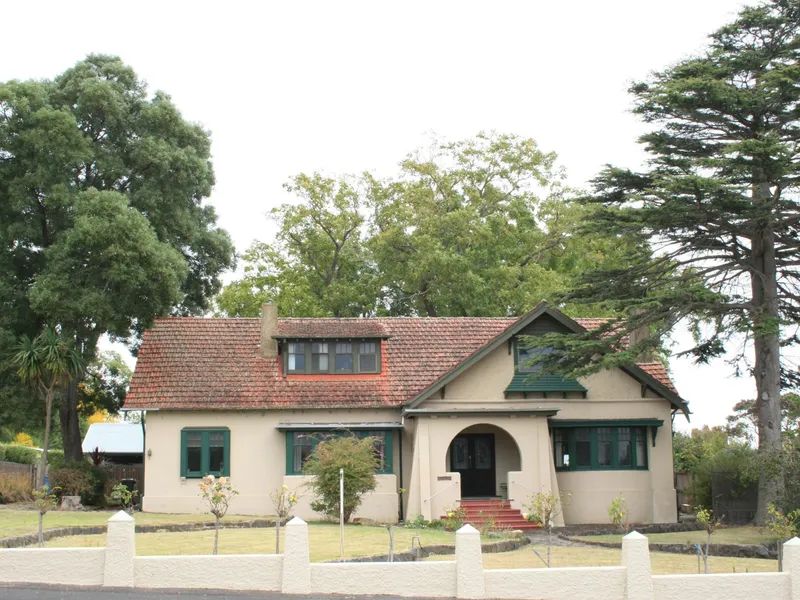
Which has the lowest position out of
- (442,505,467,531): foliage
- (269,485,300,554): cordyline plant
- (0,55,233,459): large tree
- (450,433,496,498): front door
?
(442,505,467,531): foliage

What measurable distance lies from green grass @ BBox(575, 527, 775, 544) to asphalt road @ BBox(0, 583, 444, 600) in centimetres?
1190

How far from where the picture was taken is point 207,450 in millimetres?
29953

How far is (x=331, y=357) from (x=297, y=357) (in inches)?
41.9

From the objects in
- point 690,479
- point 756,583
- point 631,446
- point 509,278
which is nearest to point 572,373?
point 631,446

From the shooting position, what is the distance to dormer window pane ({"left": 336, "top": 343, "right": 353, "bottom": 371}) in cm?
3177

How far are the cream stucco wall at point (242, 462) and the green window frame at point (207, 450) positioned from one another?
0.15 m

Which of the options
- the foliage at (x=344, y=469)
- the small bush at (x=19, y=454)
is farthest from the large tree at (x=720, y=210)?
the small bush at (x=19, y=454)

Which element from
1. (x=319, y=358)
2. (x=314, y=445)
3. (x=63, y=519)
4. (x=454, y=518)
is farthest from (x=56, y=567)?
(x=319, y=358)

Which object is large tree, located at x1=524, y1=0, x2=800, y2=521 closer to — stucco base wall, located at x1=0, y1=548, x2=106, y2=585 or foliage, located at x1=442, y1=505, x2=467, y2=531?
foliage, located at x1=442, y1=505, x2=467, y2=531

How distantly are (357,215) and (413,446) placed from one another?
66.6 ft

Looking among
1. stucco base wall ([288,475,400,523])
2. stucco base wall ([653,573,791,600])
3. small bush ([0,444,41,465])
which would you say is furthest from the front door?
small bush ([0,444,41,465])

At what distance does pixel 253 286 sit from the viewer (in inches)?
1831

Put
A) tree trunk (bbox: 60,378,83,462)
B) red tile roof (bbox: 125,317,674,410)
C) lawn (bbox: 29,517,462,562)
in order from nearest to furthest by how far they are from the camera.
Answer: lawn (bbox: 29,517,462,562)
red tile roof (bbox: 125,317,674,410)
tree trunk (bbox: 60,378,83,462)

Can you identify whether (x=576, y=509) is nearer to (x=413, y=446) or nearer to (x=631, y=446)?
(x=631, y=446)
